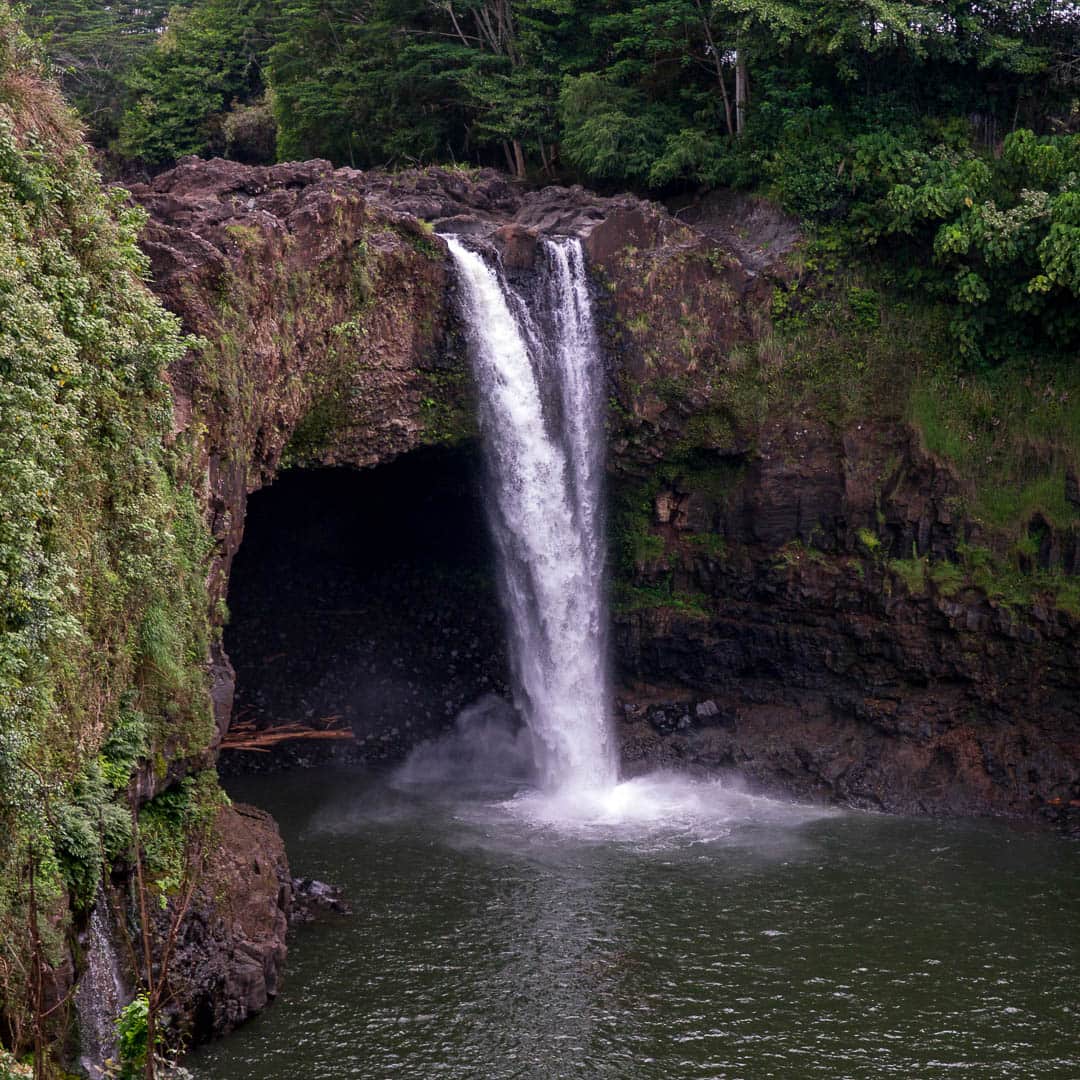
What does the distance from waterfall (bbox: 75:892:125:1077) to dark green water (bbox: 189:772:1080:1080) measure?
5.18 feet

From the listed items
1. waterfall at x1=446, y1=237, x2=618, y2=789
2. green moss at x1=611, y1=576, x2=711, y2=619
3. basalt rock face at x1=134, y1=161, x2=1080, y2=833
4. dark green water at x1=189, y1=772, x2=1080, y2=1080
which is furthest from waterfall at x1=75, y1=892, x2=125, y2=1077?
green moss at x1=611, y1=576, x2=711, y2=619

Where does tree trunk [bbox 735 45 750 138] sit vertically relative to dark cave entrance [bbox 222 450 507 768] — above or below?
above

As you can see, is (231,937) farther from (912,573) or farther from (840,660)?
(912,573)

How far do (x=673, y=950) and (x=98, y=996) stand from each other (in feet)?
22.7

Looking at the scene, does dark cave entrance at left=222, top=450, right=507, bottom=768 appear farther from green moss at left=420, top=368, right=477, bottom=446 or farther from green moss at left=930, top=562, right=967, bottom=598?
green moss at left=930, top=562, right=967, bottom=598

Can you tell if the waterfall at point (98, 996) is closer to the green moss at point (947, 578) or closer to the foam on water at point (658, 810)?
the foam on water at point (658, 810)

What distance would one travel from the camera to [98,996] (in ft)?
36.7

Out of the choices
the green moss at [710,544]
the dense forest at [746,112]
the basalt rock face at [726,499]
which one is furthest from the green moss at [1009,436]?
the green moss at [710,544]

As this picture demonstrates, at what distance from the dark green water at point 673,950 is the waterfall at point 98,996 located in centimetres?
158

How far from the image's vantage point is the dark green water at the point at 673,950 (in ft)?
42.7

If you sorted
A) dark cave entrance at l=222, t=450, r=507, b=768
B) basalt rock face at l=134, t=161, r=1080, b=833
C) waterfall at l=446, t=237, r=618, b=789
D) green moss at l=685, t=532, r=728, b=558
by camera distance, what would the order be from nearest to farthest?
basalt rock face at l=134, t=161, r=1080, b=833 → waterfall at l=446, t=237, r=618, b=789 → green moss at l=685, t=532, r=728, b=558 → dark cave entrance at l=222, t=450, r=507, b=768

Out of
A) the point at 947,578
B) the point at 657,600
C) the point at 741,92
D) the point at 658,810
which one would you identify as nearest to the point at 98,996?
the point at 658,810

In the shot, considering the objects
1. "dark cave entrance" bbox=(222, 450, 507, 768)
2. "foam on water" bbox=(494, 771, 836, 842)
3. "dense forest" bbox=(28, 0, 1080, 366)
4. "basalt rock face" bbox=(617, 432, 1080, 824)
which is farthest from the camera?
"dark cave entrance" bbox=(222, 450, 507, 768)

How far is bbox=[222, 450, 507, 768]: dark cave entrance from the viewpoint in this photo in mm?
23750
